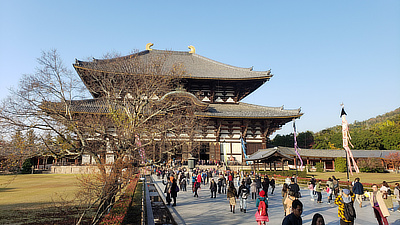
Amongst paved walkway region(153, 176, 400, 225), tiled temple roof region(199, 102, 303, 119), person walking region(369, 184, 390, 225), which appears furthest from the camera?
tiled temple roof region(199, 102, 303, 119)

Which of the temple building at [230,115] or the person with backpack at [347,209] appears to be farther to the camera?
the temple building at [230,115]

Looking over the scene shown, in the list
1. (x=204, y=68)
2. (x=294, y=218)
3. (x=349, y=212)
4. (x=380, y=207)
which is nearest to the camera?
(x=294, y=218)

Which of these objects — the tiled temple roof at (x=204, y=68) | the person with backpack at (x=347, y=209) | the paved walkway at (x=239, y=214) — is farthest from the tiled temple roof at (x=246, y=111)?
the person with backpack at (x=347, y=209)

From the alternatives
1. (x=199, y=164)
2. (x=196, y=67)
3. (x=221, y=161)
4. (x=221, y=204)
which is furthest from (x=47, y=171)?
(x=221, y=204)

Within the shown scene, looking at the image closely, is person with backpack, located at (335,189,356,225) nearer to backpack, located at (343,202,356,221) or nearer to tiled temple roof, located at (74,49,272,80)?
backpack, located at (343,202,356,221)

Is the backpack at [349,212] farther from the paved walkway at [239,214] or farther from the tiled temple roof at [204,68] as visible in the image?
the tiled temple roof at [204,68]

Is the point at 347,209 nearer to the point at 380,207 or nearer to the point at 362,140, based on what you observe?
the point at 380,207

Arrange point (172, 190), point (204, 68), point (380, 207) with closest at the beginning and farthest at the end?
point (380, 207), point (172, 190), point (204, 68)

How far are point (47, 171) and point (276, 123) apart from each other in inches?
1288

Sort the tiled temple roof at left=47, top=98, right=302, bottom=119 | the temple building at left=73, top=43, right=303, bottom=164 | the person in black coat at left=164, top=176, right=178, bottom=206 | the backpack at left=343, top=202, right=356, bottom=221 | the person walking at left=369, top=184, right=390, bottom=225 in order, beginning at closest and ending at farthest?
1. the backpack at left=343, top=202, right=356, bottom=221
2. the person walking at left=369, top=184, right=390, bottom=225
3. the person in black coat at left=164, top=176, right=178, bottom=206
4. the tiled temple roof at left=47, top=98, right=302, bottom=119
5. the temple building at left=73, top=43, right=303, bottom=164

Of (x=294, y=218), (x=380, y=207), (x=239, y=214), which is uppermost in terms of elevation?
(x=294, y=218)

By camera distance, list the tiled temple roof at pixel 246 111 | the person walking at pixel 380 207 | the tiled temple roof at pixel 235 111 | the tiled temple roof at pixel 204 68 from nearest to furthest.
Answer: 1. the person walking at pixel 380 207
2. the tiled temple roof at pixel 235 111
3. the tiled temple roof at pixel 246 111
4. the tiled temple roof at pixel 204 68

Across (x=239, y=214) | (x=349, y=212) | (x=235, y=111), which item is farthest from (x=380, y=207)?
(x=235, y=111)

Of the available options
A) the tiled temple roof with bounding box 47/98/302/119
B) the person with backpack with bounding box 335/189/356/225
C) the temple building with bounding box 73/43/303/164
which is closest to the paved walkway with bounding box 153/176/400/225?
the person with backpack with bounding box 335/189/356/225
